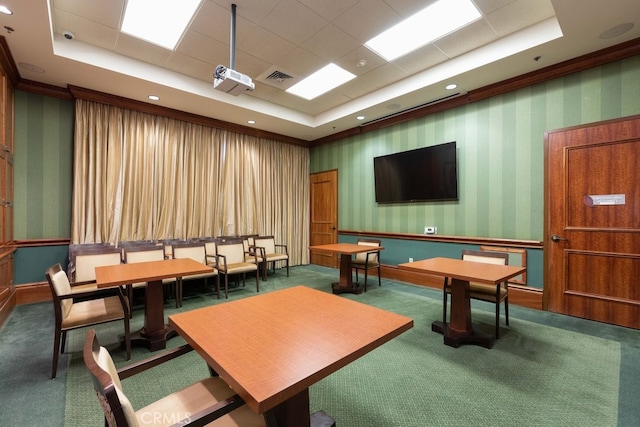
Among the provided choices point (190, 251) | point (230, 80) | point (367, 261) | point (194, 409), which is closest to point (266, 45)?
point (230, 80)

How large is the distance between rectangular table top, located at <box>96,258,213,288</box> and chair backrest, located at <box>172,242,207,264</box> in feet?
3.59

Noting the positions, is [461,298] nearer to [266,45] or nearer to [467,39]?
[467,39]

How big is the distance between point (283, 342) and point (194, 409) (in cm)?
43

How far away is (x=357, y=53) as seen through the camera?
3.56 meters

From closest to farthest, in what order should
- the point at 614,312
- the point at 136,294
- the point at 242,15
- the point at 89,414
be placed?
the point at 89,414 → the point at 242,15 → the point at 614,312 → the point at 136,294

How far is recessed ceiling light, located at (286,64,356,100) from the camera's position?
406 cm

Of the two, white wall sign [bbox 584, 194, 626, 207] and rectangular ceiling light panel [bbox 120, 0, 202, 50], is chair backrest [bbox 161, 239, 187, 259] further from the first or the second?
white wall sign [bbox 584, 194, 626, 207]

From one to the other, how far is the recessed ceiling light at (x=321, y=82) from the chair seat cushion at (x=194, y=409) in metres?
3.86

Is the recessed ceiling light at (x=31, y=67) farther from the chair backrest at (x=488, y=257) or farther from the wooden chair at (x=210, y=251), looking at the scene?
the chair backrest at (x=488, y=257)

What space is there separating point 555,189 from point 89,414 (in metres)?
4.82

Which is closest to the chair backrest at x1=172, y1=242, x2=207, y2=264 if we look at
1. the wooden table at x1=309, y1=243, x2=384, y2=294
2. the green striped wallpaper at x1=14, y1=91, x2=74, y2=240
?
the green striped wallpaper at x1=14, y1=91, x2=74, y2=240

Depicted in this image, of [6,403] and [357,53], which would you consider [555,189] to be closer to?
[357,53]

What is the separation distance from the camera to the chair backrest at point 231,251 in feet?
15.0

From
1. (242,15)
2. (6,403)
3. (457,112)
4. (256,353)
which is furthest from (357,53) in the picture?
(6,403)
